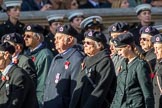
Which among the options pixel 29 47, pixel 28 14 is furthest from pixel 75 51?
pixel 28 14

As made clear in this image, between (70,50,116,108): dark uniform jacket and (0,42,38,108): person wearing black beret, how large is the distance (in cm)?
77

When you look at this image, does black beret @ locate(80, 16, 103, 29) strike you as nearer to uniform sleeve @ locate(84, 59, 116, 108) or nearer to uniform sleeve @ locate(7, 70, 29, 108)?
uniform sleeve @ locate(84, 59, 116, 108)

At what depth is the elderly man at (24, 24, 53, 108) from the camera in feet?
52.5

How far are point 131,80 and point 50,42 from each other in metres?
3.96

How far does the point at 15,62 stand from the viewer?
50.1 ft

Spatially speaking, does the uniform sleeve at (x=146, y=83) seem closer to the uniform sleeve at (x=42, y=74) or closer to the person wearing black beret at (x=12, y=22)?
the uniform sleeve at (x=42, y=74)

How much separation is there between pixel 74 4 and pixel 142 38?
14.7ft

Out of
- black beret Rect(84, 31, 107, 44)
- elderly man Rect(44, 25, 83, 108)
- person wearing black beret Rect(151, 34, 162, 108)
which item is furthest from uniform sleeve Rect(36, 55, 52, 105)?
person wearing black beret Rect(151, 34, 162, 108)

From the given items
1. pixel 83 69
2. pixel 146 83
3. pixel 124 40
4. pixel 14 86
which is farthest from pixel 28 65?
pixel 146 83

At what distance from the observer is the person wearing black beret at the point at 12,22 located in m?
17.9

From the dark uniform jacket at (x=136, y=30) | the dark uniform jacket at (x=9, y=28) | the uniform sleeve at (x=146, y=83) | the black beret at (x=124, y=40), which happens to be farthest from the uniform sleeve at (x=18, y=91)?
the dark uniform jacket at (x=9, y=28)

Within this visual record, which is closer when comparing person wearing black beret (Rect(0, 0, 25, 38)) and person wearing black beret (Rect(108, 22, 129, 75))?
person wearing black beret (Rect(108, 22, 129, 75))

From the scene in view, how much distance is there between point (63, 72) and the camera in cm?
1528

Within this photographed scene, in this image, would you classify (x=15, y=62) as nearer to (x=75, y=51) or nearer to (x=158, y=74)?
(x=75, y=51)
